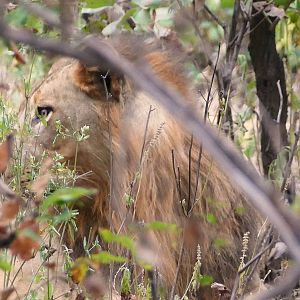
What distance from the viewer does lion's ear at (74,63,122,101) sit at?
12.9ft

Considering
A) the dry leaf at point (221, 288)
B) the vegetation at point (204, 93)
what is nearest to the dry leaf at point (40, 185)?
the vegetation at point (204, 93)

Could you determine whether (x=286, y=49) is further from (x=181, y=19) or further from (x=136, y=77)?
(x=136, y=77)

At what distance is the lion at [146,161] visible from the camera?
380 cm

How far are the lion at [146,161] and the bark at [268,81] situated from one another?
738 millimetres

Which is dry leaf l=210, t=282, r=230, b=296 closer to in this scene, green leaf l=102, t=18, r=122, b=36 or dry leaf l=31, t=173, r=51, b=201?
dry leaf l=31, t=173, r=51, b=201

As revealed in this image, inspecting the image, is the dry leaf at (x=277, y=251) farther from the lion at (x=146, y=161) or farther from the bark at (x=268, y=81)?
the bark at (x=268, y=81)

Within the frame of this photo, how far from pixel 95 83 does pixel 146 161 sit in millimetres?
515

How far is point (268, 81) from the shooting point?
16.3ft

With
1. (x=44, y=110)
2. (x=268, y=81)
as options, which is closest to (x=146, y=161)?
(x=44, y=110)

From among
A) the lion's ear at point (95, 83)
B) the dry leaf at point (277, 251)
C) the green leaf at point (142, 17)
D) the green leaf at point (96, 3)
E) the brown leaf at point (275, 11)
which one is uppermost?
the brown leaf at point (275, 11)

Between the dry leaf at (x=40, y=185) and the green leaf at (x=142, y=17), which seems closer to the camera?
the dry leaf at (x=40, y=185)

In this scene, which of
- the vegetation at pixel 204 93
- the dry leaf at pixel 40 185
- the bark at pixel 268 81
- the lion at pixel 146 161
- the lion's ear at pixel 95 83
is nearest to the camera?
the dry leaf at pixel 40 185

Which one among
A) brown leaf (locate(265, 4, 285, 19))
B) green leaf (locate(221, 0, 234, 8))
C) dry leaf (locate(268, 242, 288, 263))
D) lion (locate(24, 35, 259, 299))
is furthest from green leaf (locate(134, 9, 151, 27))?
dry leaf (locate(268, 242, 288, 263))

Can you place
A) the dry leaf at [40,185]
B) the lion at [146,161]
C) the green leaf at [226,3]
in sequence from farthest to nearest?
the green leaf at [226,3] < the lion at [146,161] < the dry leaf at [40,185]
